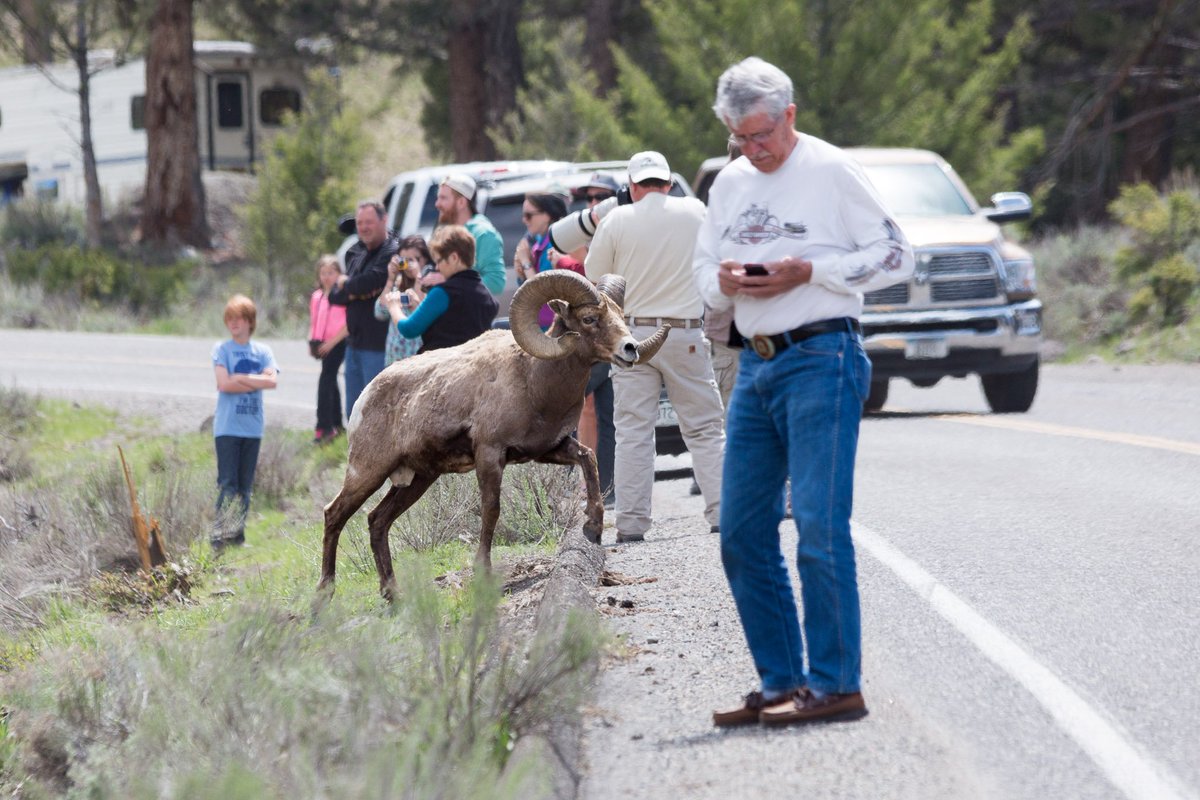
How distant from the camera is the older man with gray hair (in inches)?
226

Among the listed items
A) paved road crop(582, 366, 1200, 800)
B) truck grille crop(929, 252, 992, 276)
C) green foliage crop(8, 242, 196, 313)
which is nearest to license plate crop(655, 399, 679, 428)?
paved road crop(582, 366, 1200, 800)

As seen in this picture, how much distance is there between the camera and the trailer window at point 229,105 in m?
43.3

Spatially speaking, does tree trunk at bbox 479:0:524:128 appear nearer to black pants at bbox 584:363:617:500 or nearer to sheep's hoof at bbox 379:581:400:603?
black pants at bbox 584:363:617:500

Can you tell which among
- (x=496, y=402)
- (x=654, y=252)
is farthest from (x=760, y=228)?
(x=654, y=252)

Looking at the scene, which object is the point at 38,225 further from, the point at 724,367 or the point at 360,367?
the point at 724,367

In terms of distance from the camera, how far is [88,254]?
33250mm

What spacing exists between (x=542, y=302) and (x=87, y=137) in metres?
30.7

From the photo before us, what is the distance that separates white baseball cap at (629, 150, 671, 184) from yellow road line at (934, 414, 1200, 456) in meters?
5.42

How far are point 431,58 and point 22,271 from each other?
31.1 ft

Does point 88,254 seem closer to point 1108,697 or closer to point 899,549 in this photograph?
point 899,549

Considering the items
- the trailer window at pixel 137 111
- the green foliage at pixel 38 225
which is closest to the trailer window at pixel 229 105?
the trailer window at pixel 137 111

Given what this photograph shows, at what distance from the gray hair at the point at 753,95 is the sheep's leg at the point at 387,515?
3638 mm

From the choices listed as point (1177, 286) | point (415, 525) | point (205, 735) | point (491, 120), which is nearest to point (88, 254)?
point (491, 120)

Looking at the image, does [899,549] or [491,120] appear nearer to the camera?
[899,549]
